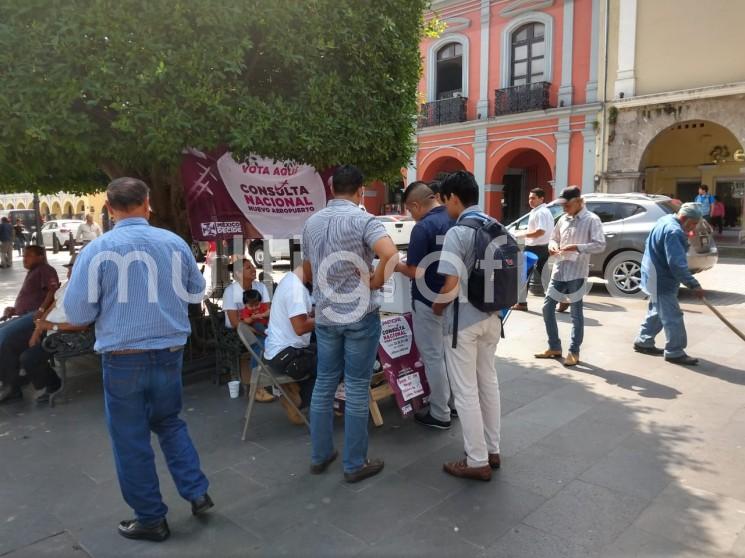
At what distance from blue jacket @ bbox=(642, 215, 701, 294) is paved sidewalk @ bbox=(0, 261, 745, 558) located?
968 millimetres

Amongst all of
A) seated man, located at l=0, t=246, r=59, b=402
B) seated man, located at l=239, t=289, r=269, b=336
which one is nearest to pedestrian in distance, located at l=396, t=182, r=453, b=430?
seated man, located at l=239, t=289, r=269, b=336

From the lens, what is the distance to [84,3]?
12.7 ft

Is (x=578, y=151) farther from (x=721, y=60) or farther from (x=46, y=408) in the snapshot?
(x=46, y=408)

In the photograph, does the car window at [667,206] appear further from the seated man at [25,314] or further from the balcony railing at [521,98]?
the balcony railing at [521,98]

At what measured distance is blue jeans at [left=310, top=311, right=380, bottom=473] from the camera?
11.2ft

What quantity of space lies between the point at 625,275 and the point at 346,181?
783 centimetres

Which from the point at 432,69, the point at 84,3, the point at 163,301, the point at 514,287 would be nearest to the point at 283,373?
the point at 163,301

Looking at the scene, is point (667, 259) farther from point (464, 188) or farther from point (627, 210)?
point (627, 210)

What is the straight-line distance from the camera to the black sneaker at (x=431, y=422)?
432 cm

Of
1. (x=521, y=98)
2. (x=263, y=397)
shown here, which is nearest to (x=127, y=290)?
(x=263, y=397)

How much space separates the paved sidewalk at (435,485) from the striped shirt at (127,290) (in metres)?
1.06

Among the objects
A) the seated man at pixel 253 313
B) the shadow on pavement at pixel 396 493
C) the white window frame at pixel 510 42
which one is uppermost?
the white window frame at pixel 510 42

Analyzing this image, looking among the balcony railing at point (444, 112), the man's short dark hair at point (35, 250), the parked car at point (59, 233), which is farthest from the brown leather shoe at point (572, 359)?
the parked car at point (59, 233)

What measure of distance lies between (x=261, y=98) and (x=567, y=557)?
3925 mm
